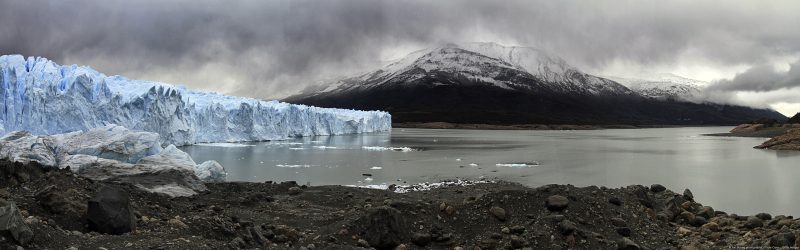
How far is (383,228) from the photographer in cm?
608

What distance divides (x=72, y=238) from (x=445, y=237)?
365cm

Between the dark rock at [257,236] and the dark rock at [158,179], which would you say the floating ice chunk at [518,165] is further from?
the dark rock at [257,236]

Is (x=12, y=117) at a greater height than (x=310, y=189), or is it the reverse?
(x=12, y=117)

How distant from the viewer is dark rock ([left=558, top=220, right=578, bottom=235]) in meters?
6.21

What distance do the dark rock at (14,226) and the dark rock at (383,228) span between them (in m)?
3.12

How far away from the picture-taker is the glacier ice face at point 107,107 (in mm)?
21625

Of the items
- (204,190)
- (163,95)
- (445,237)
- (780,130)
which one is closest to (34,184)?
A: (204,190)

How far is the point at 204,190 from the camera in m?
9.32

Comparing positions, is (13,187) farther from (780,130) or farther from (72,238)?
(780,130)

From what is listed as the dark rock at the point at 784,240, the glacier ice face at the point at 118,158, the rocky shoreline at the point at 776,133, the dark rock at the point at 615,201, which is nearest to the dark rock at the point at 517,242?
the dark rock at the point at 615,201

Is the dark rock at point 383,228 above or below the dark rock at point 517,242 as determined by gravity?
above

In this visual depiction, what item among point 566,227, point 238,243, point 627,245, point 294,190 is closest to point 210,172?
point 294,190

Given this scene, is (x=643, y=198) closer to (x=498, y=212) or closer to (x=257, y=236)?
(x=498, y=212)

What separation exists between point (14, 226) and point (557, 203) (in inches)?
225
